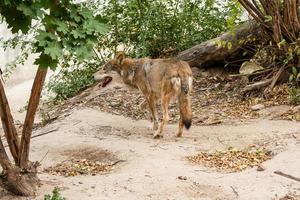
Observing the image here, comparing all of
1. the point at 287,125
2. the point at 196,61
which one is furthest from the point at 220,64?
the point at 287,125

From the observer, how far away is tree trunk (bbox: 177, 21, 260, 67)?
41.3 feet

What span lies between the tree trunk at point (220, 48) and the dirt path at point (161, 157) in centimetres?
312

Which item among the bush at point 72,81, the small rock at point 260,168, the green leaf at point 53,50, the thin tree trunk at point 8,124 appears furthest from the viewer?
the bush at point 72,81

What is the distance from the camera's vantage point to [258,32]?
12.5 meters

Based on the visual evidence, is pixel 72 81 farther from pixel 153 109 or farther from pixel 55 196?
pixel 55 196

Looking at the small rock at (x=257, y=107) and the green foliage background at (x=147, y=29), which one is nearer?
the small rock at (x=257, y=107)

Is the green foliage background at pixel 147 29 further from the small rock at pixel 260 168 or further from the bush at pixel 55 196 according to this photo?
the bush at pixel 55 196

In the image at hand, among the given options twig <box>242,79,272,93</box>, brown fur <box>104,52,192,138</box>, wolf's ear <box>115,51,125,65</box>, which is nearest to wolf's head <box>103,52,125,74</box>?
wolf's ear <box>115,51,125,65</box>

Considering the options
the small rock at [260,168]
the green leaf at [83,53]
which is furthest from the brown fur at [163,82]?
the green leaf at [83,53]

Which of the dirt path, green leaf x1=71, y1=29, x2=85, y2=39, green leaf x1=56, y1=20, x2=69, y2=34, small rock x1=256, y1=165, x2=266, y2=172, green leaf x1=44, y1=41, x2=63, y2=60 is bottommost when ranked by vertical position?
small rock x1=256, y1=165, x2=266, y2=172

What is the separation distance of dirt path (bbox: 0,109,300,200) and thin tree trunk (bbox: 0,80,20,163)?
0.59 metres

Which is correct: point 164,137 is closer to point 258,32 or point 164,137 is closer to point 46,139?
point 46,139

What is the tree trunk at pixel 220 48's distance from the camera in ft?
41.3

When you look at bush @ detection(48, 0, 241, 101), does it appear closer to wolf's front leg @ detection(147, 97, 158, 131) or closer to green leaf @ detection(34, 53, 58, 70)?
wolf's front leg @ detection(147, 97, 158, 131)
